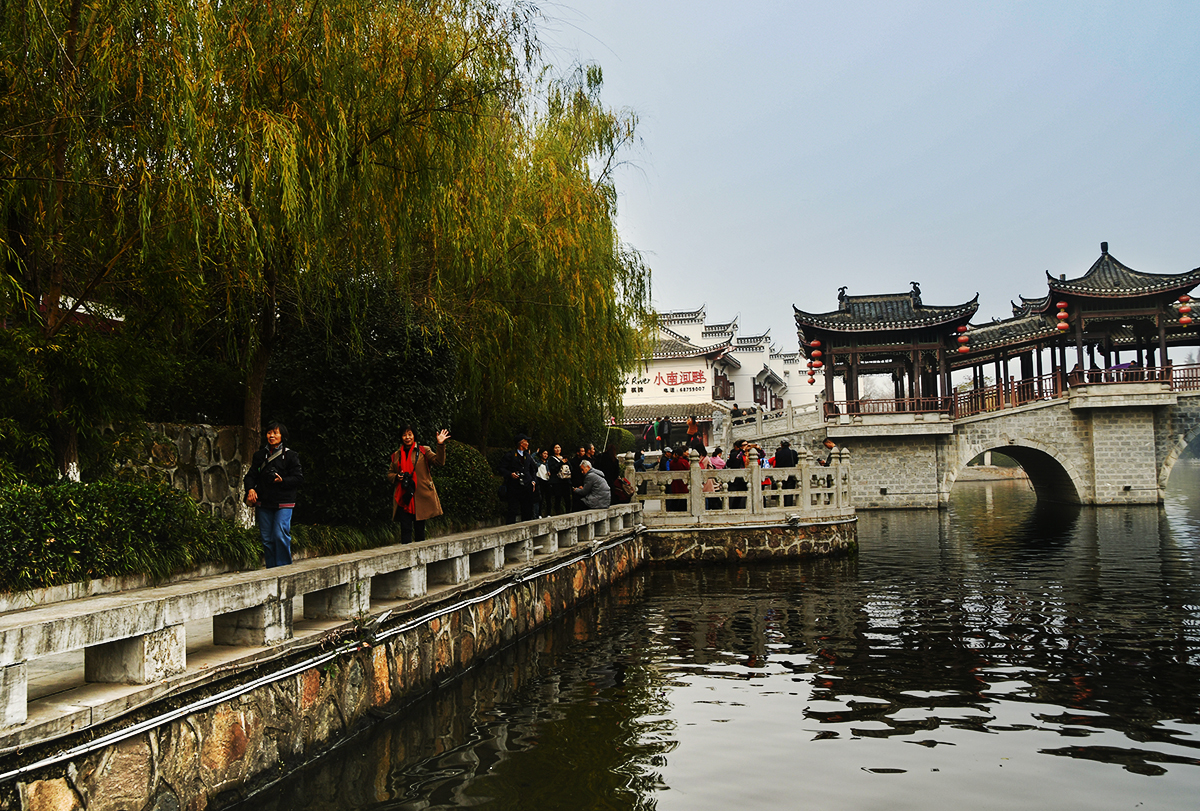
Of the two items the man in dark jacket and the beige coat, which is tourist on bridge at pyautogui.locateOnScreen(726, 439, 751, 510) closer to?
the man in dark jacket

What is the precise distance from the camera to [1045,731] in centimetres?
583

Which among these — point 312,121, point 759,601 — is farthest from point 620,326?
point 312,121

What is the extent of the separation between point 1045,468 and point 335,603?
29021mm

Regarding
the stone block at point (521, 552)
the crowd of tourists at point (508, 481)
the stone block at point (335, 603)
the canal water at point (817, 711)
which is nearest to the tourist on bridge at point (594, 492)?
the crowd of tourists at point (508, 481)

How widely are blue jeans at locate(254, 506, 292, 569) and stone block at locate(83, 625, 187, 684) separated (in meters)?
2.77

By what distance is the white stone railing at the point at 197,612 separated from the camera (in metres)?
3.31

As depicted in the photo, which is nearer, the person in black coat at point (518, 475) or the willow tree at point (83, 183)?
the willow tree at point (83, 183)

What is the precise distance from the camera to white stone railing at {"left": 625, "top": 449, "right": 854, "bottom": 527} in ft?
49.8

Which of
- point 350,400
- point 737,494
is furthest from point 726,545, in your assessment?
point 350,400

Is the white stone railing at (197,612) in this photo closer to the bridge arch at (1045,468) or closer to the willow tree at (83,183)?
the willow tree at (83,183)

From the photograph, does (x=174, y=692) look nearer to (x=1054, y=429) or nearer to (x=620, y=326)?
(x=620, y=326)

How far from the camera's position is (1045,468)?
97.5 feet

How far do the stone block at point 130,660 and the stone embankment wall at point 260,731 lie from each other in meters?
0.24

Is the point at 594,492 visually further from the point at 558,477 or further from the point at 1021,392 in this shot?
the point at 1021,392
